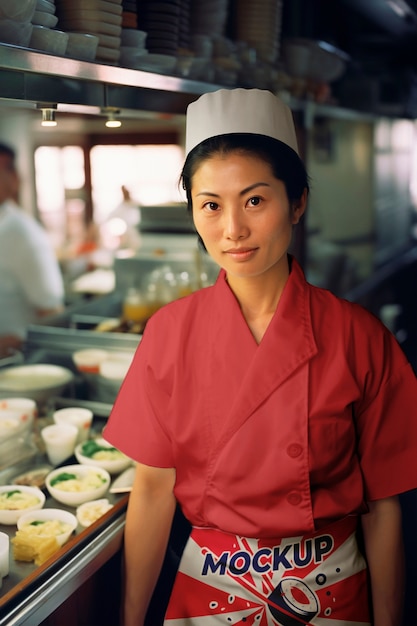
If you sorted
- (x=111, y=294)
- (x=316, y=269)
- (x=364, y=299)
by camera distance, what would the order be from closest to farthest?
1. (x=111, y=294)
2. (x=316, y=269)
3. (x=364, y=299)

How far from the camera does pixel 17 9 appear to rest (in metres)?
1.41

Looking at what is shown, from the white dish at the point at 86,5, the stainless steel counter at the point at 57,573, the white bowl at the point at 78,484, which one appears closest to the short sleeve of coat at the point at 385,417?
the stainless steel counter at the point at 57,573

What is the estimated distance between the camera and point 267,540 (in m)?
1.73

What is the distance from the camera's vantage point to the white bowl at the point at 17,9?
1385 millimetres

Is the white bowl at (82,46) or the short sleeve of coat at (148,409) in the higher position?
the white bowl at (82,46)

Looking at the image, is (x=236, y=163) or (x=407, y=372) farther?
(x=407, y=372)

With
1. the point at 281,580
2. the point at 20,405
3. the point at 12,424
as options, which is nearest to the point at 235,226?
the point at 281,580

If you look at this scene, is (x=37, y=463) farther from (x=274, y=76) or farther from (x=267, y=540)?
(x=274, y=76)

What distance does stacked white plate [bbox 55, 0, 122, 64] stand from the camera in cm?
177

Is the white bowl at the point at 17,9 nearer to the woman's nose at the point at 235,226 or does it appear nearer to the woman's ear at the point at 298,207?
the woman's nose at the point at 235,226

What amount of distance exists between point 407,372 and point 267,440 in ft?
1.26

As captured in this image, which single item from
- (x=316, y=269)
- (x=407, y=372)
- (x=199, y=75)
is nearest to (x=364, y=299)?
(x=316, y=269)

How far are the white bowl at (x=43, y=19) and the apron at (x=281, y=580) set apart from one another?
1.26 meters

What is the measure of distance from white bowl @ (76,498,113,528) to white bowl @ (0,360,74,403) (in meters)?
0.72
